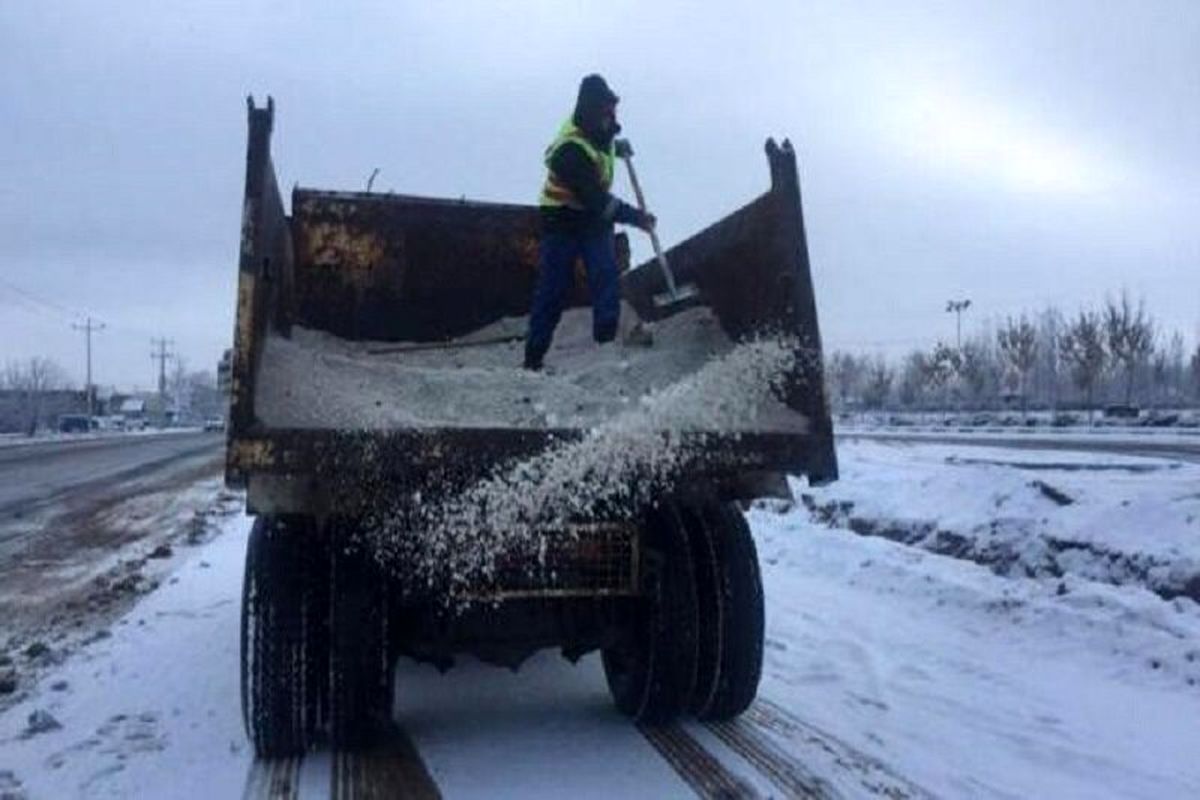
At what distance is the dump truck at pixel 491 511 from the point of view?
4344 millimetres

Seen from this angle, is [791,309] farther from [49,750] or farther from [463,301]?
[49,750]

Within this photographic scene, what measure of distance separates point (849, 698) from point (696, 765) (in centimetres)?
142

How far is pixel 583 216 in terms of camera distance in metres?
6.28

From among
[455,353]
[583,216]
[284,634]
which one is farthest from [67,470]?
[284,634]

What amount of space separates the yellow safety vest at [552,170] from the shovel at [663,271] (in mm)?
69

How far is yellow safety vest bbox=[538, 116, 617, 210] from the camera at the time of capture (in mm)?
6094

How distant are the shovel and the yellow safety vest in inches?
2.7

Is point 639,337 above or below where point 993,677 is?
above

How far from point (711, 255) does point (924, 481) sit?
27.5ft

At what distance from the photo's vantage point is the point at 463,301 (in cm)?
708

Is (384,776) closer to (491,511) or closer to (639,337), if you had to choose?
(491,511)

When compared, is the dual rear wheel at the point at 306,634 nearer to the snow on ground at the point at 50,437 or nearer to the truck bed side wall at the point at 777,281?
the truck bed side wall at the point at 777,281

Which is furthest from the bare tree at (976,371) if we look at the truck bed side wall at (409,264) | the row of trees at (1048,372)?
the truck bed side wall at (409,264)

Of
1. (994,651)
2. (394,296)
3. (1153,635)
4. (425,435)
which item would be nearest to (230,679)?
(394,296)
